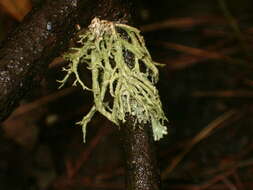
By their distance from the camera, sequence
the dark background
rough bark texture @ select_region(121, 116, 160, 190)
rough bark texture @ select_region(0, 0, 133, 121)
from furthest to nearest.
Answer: the dark background → rough bark texture @ select_region(121, 116, 160, 190) → rough bark texture @ select_region(0, 0, 133, 121)

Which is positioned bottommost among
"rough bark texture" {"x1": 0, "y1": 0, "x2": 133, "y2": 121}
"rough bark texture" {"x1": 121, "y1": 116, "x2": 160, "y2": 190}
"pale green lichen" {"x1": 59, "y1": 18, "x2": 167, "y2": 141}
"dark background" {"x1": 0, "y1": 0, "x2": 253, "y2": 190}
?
"dark background" {"x1": 0, "y1": 0, "x2": 253, "y2": 190}

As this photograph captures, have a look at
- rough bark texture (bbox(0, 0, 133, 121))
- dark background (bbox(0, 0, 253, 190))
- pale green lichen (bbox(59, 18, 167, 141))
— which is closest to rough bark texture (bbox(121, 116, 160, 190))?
pale green lichen (bbox(59, 18, 167, 141))

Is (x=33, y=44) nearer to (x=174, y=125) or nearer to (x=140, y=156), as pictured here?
(x=140, y=156)

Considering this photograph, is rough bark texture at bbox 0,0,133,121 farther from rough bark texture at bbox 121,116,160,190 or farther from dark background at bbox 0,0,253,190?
dark background at bbox 0,0,253,190

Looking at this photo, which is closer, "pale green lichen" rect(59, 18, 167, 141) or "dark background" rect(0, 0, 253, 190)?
"pale green lichen" rect(59, 18, 167, 141)

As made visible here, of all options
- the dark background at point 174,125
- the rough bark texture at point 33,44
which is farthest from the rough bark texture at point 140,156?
the dark background at point 174,125

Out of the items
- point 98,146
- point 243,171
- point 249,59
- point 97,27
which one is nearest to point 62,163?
point 98,146

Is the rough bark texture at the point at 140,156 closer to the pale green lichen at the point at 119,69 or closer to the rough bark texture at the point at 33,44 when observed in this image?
the pale green lichen at the point at 119,69

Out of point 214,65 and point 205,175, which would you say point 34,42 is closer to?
point 205,175
